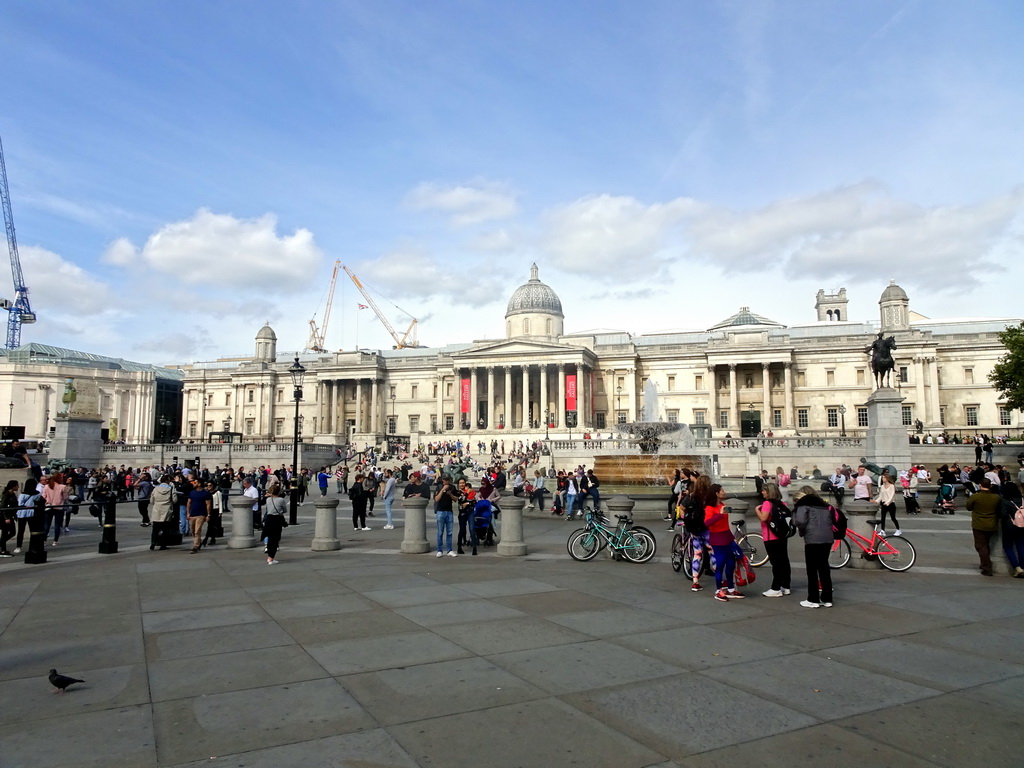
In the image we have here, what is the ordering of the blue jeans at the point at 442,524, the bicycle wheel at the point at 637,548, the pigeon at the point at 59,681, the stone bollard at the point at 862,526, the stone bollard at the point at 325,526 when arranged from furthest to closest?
the stone bollard at the point at 325,526 < the blue jeans at the point at 442,524 < the bicycle wheel at the point at 637,548 < the stone bollard at the point at 862,526 < the pigeon at the point at 59,681

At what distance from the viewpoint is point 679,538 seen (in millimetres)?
12617

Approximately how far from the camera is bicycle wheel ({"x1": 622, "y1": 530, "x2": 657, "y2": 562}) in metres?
14.3

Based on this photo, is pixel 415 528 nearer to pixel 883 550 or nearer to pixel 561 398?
pixel 883 550

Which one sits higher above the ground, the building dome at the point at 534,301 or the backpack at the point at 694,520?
the building dome at the point at 534,301

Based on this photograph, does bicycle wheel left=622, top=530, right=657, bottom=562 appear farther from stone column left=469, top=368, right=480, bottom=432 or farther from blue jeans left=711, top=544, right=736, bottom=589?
stone column left=469, top=368, right=480, bottom=432

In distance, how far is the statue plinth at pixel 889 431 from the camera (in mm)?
33562

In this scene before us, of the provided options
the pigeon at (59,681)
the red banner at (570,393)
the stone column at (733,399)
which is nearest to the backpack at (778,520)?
the pigeon at (59,681)

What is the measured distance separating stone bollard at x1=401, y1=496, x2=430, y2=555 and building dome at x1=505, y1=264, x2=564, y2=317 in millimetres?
72681

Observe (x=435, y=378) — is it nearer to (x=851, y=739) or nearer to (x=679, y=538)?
(x=679, y=538)

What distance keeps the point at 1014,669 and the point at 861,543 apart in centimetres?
645

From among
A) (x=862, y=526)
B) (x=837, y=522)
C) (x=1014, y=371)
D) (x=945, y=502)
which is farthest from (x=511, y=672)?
(x=1014, y=371)

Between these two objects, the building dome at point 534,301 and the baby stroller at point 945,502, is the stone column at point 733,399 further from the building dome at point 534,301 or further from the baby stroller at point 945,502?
the baby stroller at point 945,502

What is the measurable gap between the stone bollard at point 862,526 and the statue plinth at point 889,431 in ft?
73.7

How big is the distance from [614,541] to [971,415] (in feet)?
240
